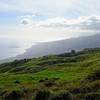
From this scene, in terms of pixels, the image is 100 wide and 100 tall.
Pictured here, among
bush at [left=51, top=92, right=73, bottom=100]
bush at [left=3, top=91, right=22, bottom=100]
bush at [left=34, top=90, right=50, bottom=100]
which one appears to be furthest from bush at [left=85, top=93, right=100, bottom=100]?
bush at [left=3, top=91, right=22, bottom=100]

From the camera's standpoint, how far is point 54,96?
44062 millimetres

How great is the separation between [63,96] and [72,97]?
1.43 m

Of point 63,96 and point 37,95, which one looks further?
point 37,95

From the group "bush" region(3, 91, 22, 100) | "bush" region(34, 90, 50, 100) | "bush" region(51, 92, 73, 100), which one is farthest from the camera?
"bush" region(3, 91, 22, 100)

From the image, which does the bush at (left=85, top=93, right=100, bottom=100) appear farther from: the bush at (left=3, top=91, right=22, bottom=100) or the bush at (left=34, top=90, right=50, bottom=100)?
the bush at (left=3, top=91, right=22, bottom=100)

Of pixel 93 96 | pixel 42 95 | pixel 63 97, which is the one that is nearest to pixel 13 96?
pixel 42 95

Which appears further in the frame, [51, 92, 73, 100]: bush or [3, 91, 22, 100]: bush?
[3, 91, 22, 100]: bush

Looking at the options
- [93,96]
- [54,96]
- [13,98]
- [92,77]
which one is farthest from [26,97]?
[92,77]

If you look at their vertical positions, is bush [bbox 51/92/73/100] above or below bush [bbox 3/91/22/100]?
above

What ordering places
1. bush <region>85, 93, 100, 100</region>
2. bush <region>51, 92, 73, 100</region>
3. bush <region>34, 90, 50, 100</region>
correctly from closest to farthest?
bush <region>85, 93, 100, 100</region> < bush <region>51, 92, 73, 100</region> < bush <region>34, 90, 50, 100</region>

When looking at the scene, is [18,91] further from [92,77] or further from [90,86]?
[92,77]

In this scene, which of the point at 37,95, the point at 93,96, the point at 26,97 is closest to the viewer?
the point at 93,96

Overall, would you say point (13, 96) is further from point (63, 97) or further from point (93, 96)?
point (93, 96)

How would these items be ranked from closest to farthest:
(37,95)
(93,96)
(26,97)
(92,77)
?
1. (93,96)
2. (37,95)
3. (26,97)
4. (92,77)
